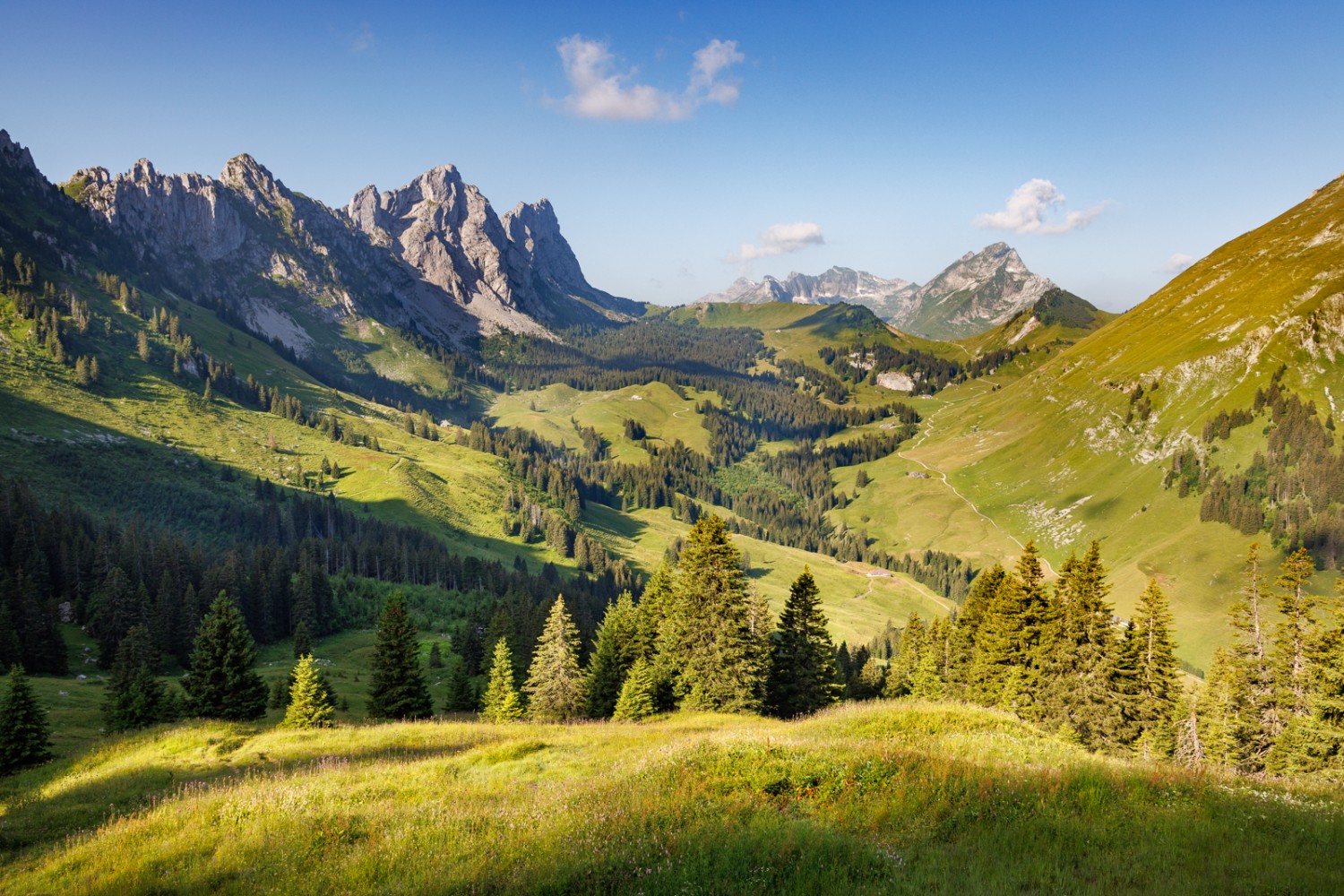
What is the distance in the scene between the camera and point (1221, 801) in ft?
41.6

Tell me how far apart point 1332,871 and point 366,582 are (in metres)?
143

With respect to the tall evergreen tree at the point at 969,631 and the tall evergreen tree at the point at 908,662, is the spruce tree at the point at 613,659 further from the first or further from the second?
the tall evergreen tree at the point at 908,662

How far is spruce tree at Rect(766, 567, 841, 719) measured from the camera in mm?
49875

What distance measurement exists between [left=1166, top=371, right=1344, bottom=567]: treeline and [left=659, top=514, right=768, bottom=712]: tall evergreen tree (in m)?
199

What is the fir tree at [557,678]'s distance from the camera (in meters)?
50.2

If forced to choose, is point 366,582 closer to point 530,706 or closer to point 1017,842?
point 530,706

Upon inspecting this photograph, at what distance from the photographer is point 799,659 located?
165 ft


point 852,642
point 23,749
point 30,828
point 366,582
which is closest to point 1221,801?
point 30,828

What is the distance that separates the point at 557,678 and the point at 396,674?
1369cm

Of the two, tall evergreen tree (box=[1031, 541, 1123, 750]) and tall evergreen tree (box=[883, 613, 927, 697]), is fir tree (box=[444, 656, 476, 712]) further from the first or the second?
tall evergreen tree (box=[1031, 541, 1123, 750])

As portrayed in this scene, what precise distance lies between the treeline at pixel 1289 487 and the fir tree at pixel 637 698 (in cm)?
20292

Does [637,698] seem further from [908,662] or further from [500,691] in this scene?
[908,662]

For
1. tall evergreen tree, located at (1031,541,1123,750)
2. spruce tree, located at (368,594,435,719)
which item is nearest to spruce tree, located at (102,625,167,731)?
spruce tree, located at (368,594,435,719)

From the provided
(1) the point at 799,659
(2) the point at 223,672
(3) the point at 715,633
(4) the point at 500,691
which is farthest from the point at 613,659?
(2) the point at 223,672
